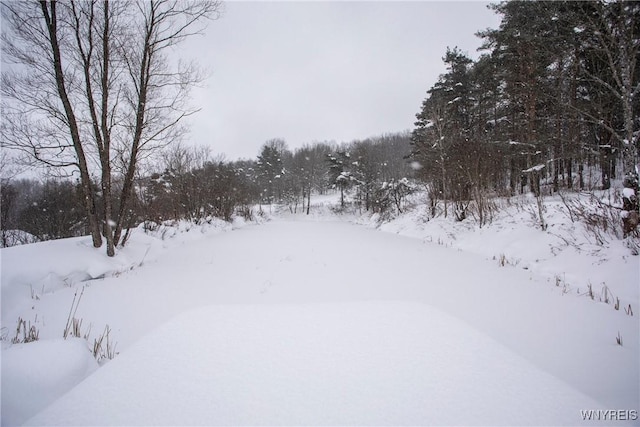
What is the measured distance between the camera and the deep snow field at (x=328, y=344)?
1.60m

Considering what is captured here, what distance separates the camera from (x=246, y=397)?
5.56ft

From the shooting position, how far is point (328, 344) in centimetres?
238

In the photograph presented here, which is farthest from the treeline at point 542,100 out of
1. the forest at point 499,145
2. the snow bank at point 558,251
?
the snow bank at point 558,251

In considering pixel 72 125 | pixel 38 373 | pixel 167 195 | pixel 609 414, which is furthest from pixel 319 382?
pixel 167 195

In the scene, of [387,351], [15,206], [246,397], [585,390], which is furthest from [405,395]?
[15,206]

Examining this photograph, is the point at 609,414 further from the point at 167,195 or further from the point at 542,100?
the point at 167,195

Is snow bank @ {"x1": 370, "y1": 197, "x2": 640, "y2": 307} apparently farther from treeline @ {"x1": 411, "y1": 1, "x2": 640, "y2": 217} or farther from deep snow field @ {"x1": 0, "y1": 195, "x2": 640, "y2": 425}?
treeline @ {"x1": 411, "y1": 1, "x2": 640, "y2": 217}

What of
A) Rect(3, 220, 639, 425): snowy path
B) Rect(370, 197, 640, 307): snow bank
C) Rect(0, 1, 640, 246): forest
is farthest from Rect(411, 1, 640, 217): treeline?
Rect(3, 220, 639, 425): snowy path

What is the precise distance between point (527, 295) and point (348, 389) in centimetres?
360

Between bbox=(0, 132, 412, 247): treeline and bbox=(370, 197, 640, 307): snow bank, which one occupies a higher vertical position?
bbox=(0, 132, 412, 247): treeline

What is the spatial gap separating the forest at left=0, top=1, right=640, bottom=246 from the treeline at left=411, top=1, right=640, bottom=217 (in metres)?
0.05

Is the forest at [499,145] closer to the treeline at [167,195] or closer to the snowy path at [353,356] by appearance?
the treeline at [167,195]

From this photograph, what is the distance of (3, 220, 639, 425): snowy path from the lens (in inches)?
62.4

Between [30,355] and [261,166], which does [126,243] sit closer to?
[30,355]
